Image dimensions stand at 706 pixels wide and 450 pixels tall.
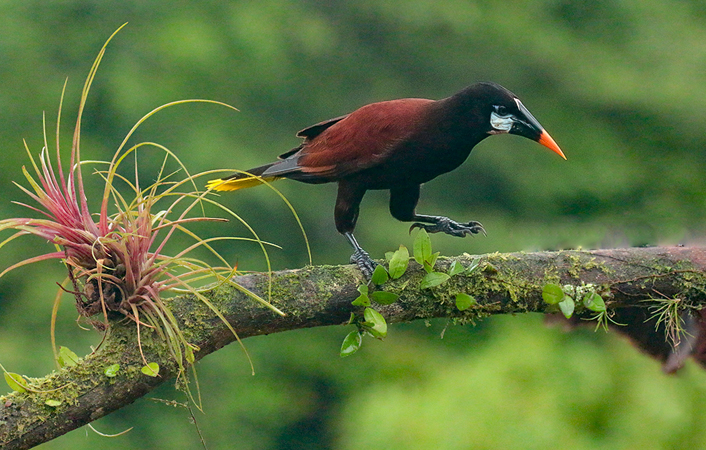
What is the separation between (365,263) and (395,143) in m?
0.31

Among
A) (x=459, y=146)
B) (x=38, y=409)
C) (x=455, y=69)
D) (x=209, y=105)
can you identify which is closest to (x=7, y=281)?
(x=209, y=105)

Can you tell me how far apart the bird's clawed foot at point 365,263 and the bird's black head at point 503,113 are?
1.44 ft

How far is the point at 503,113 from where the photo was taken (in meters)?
1.78

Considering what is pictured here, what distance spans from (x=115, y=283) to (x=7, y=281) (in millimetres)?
3552

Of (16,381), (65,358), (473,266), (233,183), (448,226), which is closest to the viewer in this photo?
(16,381)

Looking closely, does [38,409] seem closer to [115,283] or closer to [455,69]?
[115,283]

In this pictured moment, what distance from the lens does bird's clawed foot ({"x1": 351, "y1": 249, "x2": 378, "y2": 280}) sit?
180cm

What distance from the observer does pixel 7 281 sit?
15.4 feet

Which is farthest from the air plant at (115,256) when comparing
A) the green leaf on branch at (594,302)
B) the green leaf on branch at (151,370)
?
the green leaf on branch at (594,302)

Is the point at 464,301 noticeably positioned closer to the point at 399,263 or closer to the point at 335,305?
the point at 399,263

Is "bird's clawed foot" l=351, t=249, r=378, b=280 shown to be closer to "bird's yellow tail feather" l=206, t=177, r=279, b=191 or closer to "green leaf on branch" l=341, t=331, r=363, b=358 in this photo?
"green leaf on branch" l=341, t=331, r=363, b=358

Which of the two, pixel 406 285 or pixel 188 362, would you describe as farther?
pixel 406 285

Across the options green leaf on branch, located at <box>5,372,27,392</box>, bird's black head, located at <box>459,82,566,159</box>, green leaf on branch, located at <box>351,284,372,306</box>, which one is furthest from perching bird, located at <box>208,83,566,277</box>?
green leaf on branch, located at <box>5,372,27,392</box>

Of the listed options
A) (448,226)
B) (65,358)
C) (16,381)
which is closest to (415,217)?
(448,226)
